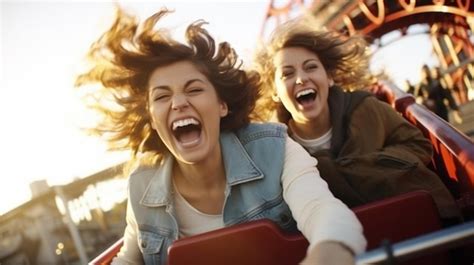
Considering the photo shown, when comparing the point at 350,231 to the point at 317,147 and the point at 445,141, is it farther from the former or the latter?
the point at 317,147

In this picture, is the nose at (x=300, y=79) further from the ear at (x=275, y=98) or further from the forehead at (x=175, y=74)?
the forehead at (x=175, y=74)

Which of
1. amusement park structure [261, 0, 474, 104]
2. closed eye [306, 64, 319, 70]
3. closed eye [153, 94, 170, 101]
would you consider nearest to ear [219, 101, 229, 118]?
closed eye [153, 94, 170, 101]

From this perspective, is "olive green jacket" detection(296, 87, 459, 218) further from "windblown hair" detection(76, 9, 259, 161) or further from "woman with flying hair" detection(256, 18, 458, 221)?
"windblown hair" detection(76, 9, 259, 161)

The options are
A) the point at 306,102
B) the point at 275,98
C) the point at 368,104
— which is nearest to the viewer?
the point at 368,104

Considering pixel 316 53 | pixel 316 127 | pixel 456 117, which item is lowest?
pixel 456 117

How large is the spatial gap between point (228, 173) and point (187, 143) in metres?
0.16

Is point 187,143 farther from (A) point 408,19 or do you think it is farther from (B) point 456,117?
(A) point 408,19

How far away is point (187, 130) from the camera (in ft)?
4.43

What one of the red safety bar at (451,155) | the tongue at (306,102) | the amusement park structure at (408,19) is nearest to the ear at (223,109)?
the tongue at (306,102)

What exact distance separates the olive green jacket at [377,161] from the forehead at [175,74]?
51 centimetres

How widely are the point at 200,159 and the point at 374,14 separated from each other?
434 inches

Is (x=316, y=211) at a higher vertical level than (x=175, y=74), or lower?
lower

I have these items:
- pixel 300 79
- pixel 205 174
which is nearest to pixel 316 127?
pixel 300 79

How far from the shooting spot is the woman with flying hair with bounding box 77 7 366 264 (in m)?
1.28
